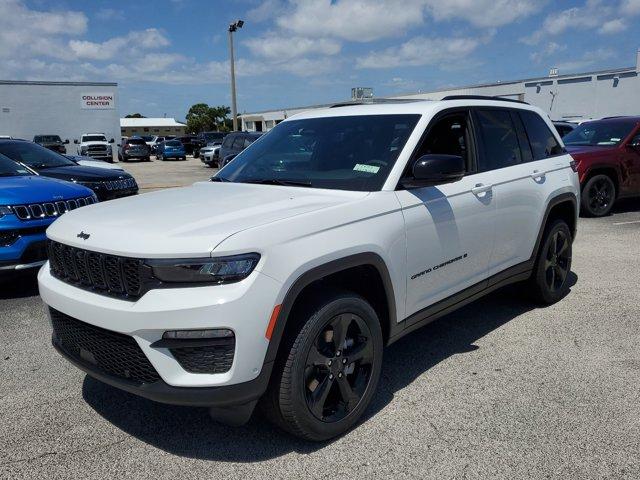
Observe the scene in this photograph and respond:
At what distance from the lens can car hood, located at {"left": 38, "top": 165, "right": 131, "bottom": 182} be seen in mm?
8812

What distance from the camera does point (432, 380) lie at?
371 centimetres

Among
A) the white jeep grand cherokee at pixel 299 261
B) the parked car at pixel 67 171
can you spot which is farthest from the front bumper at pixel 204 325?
Result: the parked car at pixel 67 171

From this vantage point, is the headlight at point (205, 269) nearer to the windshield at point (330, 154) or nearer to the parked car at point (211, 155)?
the windshield at point (330, 154)

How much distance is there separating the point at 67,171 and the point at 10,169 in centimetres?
237

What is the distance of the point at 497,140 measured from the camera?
4438 mm

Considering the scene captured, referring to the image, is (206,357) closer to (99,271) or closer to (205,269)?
(205,269)

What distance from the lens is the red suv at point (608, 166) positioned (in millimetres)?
9594

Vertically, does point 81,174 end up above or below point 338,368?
above

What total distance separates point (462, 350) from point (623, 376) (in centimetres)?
107

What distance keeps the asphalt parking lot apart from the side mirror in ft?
4.36

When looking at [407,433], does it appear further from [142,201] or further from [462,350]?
[142,201]

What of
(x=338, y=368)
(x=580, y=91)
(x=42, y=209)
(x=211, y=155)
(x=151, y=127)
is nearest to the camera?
(x=338, y=368)

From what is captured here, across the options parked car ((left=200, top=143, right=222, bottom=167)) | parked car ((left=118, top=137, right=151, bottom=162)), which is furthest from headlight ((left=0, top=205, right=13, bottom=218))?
parked car ((left=118, top=137, right=151, bottom=162))

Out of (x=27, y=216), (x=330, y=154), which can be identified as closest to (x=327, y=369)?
(x=330, y=154)
